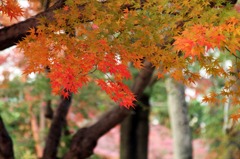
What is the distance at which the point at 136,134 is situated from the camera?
37.3 feet

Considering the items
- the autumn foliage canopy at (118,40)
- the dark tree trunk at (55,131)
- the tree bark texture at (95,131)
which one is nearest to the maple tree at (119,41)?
Answer: the autumn foliage canopy at (118,40)

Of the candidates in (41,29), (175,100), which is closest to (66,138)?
(175,100)

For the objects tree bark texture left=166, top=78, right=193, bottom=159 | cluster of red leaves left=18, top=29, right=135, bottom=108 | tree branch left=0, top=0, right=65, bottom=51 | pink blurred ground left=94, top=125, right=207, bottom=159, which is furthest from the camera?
pink blurred ground left=94, top=125, right=207, bottom=159

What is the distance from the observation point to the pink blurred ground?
1697 cm

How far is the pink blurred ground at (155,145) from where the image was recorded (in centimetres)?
1697

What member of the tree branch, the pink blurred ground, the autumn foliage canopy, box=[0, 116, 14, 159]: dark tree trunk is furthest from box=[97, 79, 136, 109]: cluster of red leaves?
the pink blurred ground

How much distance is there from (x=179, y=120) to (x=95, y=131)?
2.68 meters

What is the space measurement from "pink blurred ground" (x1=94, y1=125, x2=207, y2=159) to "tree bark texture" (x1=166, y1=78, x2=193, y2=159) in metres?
7.03

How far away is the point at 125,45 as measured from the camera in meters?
4.03

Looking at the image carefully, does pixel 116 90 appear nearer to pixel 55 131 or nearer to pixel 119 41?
pixel 119 41

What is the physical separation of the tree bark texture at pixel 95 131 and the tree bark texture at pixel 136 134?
3.54 meters

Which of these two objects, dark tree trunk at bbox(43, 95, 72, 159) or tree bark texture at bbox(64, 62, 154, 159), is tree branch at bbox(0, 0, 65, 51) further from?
dark tree trunk at bbox(43, 95, 72, 159)

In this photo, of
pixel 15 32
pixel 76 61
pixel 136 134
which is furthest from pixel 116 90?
pixel 136 134

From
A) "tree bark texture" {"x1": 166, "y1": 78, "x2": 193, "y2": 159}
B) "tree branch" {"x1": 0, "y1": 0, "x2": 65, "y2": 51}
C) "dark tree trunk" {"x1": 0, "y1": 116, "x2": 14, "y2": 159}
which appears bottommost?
"tree bark texture" {"x1": 166, "y1": 78, "x2": 193, "y2": 159}
